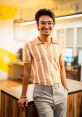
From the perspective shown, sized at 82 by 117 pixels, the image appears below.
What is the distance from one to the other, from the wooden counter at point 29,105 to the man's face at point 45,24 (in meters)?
0.74

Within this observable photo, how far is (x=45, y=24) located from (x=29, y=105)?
843 millimetres

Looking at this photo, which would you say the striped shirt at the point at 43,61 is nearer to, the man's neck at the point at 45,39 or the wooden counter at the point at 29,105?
the man's neck at the point at 45,39

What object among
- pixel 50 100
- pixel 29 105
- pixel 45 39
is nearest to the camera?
pixel 50 100

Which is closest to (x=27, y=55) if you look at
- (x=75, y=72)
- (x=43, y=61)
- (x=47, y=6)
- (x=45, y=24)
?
(x=43, y=61)

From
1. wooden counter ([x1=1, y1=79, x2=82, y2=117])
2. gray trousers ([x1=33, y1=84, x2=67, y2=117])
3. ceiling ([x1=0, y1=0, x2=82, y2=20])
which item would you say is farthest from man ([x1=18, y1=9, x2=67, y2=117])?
ceiling ([x1=0, y1=0, x2=82, y2=20])

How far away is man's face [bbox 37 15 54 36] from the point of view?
1.62 m

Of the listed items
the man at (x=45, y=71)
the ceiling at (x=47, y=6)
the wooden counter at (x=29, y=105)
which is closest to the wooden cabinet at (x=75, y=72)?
the ceiling at (x=47, y=6)

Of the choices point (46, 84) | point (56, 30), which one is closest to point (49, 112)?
point (46, 84)

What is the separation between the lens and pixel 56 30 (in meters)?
5.77

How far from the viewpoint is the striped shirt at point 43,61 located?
1.62 metres

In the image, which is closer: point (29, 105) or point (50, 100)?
point (50, 100)

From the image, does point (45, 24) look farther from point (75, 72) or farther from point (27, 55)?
point (75, 72)

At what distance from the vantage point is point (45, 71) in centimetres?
162

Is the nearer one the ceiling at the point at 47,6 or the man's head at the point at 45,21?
the man's head at the point at 45,21
